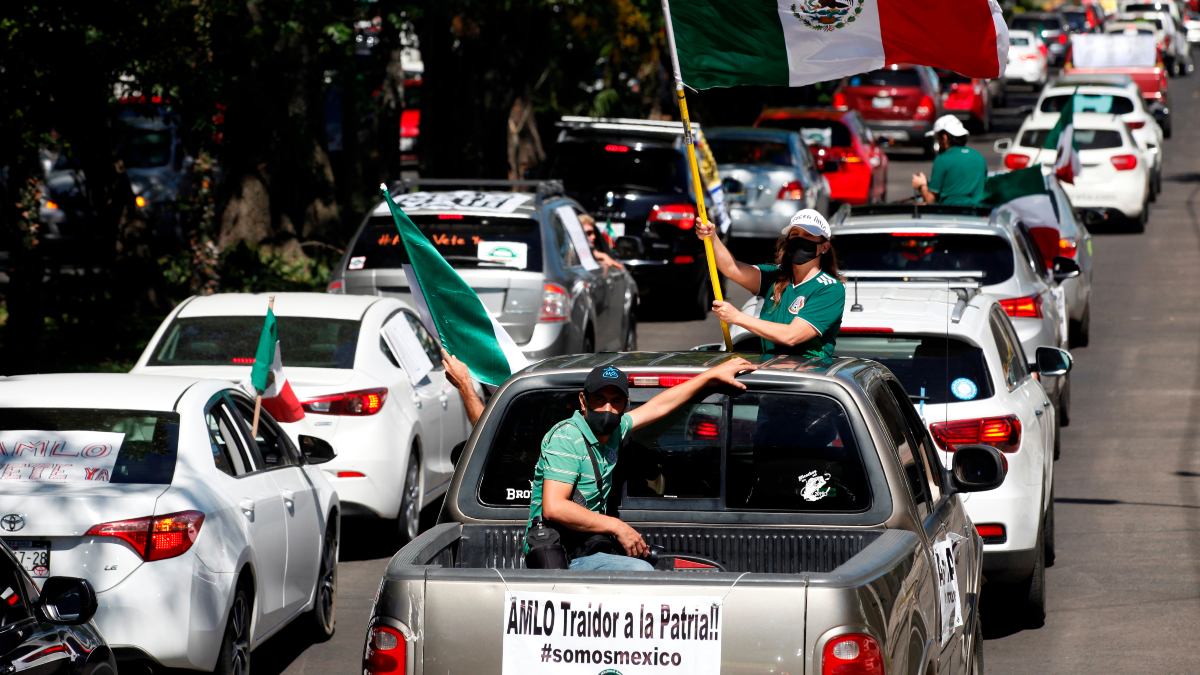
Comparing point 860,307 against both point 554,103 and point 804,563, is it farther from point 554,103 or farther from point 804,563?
point 554,103

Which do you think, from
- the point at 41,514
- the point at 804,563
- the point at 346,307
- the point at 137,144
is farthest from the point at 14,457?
the point at 137,144

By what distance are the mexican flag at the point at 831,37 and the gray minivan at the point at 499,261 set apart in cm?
479

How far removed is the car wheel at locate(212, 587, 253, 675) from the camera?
645 cm

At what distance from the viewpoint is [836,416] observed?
Result: 5180 millimetres

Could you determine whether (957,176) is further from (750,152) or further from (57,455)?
(57,455)

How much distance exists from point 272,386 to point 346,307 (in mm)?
1787

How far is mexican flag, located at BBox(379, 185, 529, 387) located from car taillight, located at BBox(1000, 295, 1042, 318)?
16.2 ft

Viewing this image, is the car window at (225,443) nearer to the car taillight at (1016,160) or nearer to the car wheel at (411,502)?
the car wheel at (411,502)

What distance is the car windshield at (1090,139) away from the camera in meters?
25.1

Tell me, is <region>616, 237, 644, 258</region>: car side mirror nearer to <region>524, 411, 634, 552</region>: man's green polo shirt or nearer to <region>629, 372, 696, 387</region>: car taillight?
<region>629, 372, 696, 387</region>: car taillight

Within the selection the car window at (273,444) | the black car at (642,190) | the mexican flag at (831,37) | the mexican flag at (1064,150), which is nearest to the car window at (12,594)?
the car window at (273,444)

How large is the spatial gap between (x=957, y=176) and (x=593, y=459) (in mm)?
9435

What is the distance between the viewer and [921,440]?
19.7 feet

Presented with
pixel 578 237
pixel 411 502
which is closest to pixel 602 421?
pixel 411 502
